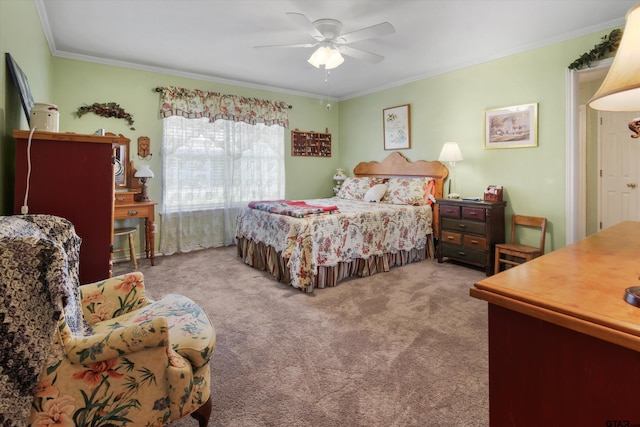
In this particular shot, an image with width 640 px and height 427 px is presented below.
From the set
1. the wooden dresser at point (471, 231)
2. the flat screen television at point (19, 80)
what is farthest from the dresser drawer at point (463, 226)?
the flat screen television at point (19, 80)

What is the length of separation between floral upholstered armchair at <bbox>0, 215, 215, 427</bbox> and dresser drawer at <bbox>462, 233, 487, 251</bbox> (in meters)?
3.36

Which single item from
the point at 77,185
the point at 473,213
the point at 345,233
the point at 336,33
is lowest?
the point at 345,233

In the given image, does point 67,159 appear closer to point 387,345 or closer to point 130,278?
point 130,278

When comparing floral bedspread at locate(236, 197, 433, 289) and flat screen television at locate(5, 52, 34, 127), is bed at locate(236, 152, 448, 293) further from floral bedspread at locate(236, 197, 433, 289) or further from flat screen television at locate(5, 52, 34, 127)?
flat screen television at locate(5, 52, 34, 127)

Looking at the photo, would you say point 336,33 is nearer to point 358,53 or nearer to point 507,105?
point 358,53

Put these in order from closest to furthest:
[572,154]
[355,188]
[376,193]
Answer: [572,154]
[376,193]
[355,188]

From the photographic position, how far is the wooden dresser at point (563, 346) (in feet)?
2.32

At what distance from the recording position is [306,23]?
2830mm

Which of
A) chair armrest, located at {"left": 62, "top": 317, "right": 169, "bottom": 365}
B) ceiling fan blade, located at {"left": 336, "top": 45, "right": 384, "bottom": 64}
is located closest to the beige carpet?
chair armrest, located at {"left": 62, "top": 317, "right": 169, "bottom": 365}

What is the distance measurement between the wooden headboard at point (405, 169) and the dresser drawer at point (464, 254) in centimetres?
35

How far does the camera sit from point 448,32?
3.38 m

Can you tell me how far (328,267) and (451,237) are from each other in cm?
173

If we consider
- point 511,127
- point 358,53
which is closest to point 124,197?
point 358,53

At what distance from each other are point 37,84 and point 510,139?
4.91 metres
